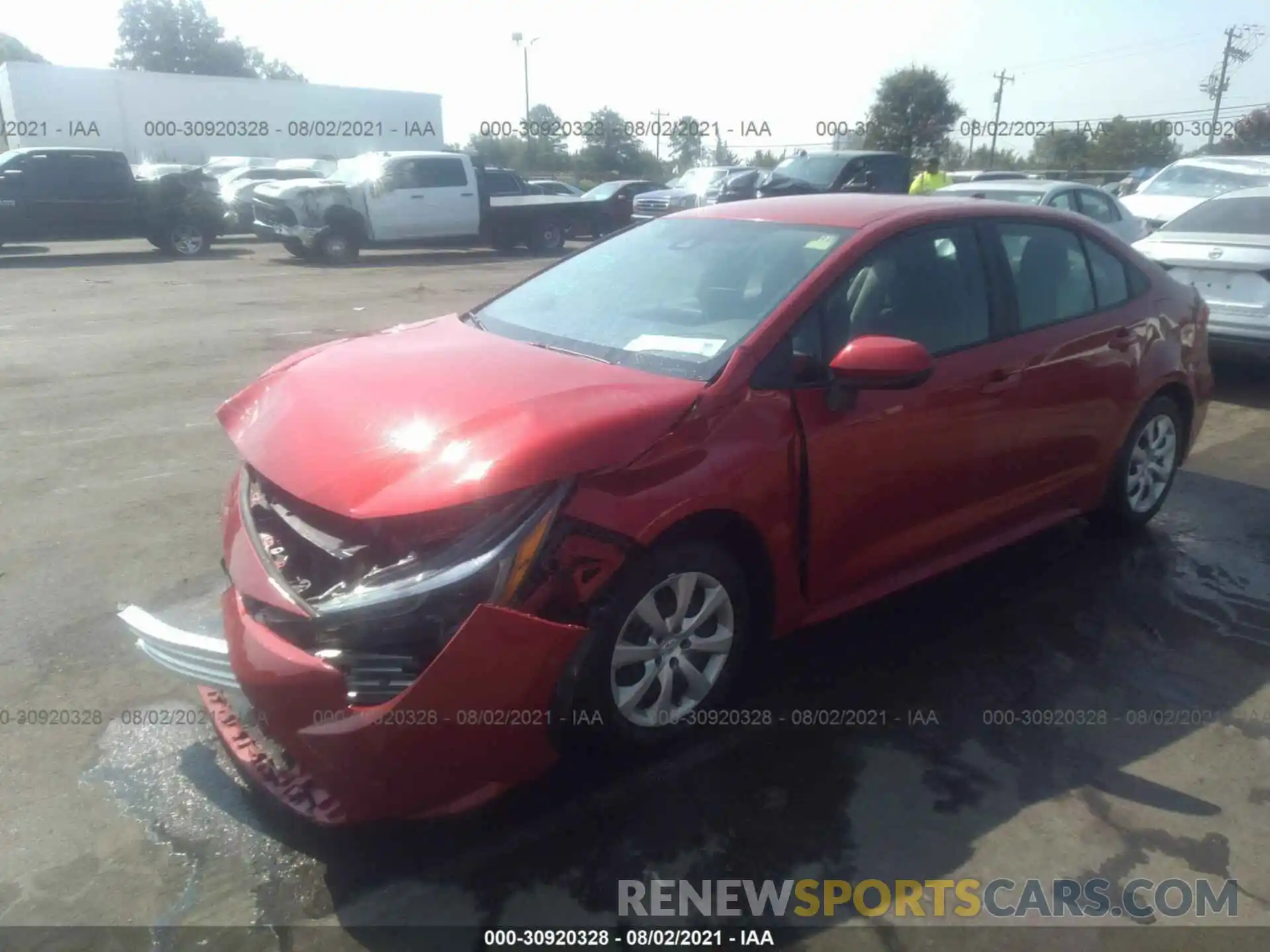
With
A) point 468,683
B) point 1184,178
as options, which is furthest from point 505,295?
point 1184,178

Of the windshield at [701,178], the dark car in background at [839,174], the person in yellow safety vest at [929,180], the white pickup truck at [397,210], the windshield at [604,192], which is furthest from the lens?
the windshield at [701,178]

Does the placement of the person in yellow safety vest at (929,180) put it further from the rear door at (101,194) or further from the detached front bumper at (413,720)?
the rear door at (101,194)

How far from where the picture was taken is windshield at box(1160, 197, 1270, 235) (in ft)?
27.2

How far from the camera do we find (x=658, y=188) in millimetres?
26188

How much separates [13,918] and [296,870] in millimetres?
682

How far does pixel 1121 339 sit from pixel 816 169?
42.5 feet

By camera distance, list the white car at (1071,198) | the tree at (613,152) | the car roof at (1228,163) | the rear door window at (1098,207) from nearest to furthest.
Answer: the white car at (1071,198) → the rear door window at (1098,207) → the car roof at (1228,163) → the tree at (613,152)

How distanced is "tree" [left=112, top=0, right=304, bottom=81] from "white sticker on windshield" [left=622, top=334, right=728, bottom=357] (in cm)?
7901

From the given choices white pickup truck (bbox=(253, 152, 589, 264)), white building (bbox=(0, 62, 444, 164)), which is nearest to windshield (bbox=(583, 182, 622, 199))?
white pickup truck (bbox=(253, 152, 589, 264))

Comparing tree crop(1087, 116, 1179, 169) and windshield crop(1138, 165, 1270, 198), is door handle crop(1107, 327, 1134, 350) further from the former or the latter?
tree crop(1087, 116, 1179, 169)

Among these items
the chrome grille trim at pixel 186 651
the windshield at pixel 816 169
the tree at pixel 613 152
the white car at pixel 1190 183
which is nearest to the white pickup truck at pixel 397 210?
the windshield at pixel 816 169

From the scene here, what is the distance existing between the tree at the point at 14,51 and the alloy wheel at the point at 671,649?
3116 inches

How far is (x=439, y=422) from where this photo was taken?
9.77 ft

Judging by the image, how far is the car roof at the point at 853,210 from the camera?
3.97 m
